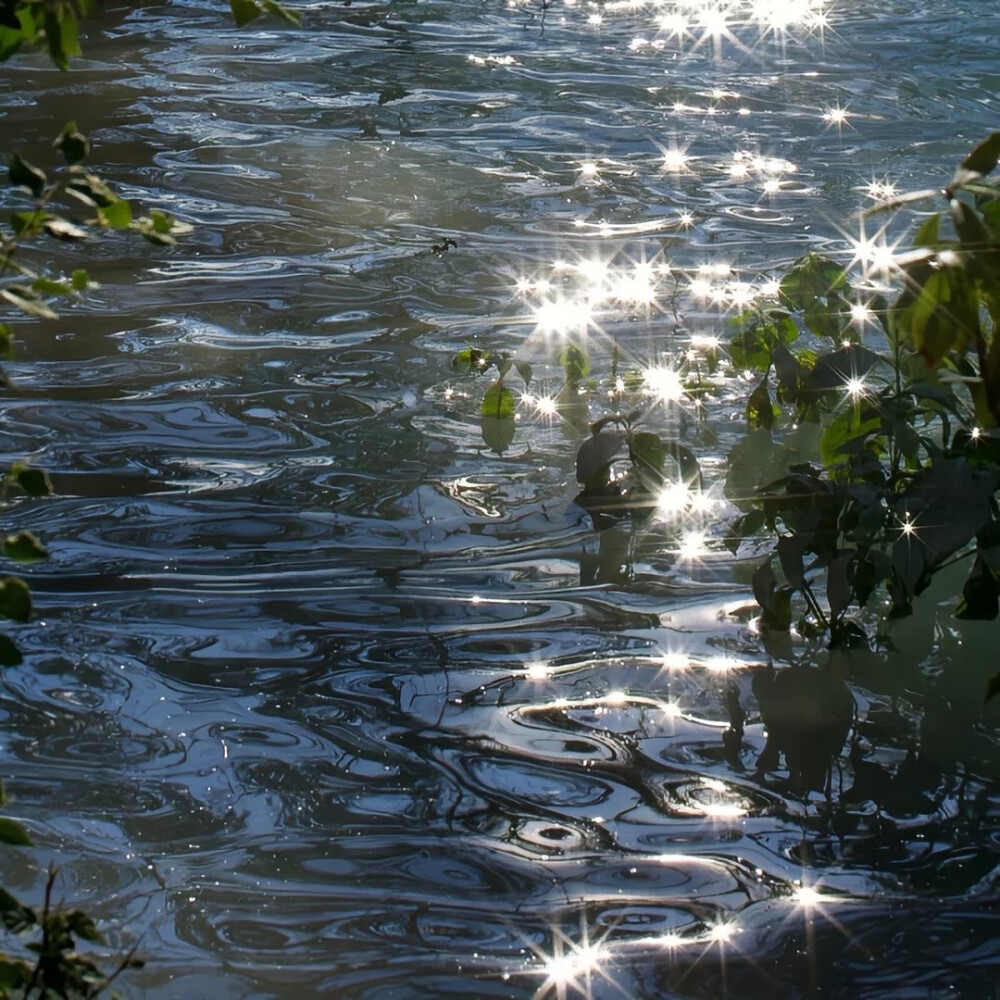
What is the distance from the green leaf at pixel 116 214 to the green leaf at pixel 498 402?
1969mm

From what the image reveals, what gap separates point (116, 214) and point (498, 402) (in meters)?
2.04

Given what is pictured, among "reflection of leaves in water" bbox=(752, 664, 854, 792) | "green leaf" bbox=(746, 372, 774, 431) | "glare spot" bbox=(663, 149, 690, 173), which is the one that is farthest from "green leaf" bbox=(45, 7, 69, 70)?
"glare spot" bbox=(663, 149, 690, 173)

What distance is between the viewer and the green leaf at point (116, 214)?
1.41 metres

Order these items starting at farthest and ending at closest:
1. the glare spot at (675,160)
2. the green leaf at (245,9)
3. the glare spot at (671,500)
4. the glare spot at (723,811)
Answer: the glare spot at (675,160) < the glare spot at (671,500) < the glare spot at (723,811) < the green leaf at (245,9)

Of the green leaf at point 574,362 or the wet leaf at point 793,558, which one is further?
the green leaf at point 574,362

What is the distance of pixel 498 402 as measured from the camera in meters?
3.41

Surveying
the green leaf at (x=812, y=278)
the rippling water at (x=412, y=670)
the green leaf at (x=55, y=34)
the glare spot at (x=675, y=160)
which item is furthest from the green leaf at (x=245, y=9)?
the glare spot at (x=675, y=160)

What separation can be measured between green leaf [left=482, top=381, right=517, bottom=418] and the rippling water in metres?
0.08

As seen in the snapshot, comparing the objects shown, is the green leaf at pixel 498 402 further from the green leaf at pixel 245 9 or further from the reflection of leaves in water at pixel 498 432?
the green leaf at pixel 245 9

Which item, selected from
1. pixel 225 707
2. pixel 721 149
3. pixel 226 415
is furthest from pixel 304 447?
pixel 721 149

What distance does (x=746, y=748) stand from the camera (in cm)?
233

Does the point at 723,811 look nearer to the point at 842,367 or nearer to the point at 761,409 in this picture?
the point at 842,367

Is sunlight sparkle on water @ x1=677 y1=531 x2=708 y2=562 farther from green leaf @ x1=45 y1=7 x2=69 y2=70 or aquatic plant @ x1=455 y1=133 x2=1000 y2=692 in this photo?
green leaf @ x1=45 y1=7 x2=69 y2=70

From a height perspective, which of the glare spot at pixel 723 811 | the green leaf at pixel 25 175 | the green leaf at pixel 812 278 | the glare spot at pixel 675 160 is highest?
the glare spot at pixel 675 160
